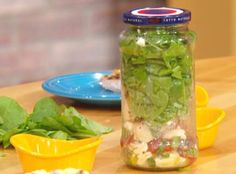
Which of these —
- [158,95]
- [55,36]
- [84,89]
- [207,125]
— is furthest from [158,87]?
[55,36]

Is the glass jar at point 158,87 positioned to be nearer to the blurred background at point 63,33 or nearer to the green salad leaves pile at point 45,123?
the green salad leaves pile at point 45,123

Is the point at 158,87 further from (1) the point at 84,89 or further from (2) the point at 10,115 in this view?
(1) the point at 84,89

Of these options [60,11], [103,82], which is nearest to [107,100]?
[103,82]

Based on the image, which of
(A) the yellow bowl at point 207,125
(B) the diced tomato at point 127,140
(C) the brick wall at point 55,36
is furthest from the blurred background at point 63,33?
(B) the diced tomato at point 127,140

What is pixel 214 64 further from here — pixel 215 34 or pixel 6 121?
pixel 215 34

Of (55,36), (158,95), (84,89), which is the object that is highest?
(158,95)

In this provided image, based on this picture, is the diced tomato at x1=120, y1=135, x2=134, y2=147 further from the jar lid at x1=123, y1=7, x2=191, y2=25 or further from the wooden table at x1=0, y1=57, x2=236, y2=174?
→ the jar lid at x1=123, y1=7, x2=191, y2=25

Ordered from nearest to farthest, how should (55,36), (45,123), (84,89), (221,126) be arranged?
(45,123) → (221,126) → (84,89) → (55,36)
